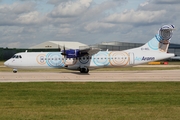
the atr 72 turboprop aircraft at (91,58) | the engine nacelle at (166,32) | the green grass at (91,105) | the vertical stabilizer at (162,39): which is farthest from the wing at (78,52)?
the green grass at (91,105)

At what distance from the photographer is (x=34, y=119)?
40.1ft

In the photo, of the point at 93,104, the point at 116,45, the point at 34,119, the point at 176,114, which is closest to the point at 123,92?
the point at 93,104

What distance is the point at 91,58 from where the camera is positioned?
40188 mm

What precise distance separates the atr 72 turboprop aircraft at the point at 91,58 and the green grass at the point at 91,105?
60.7ft

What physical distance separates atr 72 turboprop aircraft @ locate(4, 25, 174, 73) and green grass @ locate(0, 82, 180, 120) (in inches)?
728

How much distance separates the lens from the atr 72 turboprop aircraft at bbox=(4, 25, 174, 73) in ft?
131

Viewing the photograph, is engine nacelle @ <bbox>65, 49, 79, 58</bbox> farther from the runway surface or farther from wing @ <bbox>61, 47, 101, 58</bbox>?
the runway surface

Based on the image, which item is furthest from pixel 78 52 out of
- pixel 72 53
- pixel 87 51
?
pixel 87 51

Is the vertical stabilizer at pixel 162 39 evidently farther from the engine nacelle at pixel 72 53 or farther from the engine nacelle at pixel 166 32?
the engine nacelle at pixel 72 53

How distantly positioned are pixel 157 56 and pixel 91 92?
853 inches

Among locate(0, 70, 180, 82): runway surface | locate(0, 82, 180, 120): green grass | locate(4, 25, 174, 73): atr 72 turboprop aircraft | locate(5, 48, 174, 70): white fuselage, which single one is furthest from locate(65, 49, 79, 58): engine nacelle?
locate(0, 82, 180, 120): green grass

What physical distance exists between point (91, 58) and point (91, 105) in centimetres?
2468

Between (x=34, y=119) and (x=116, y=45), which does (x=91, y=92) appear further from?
(x=116, y=45)

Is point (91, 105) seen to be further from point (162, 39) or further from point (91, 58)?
point (162, 39)
